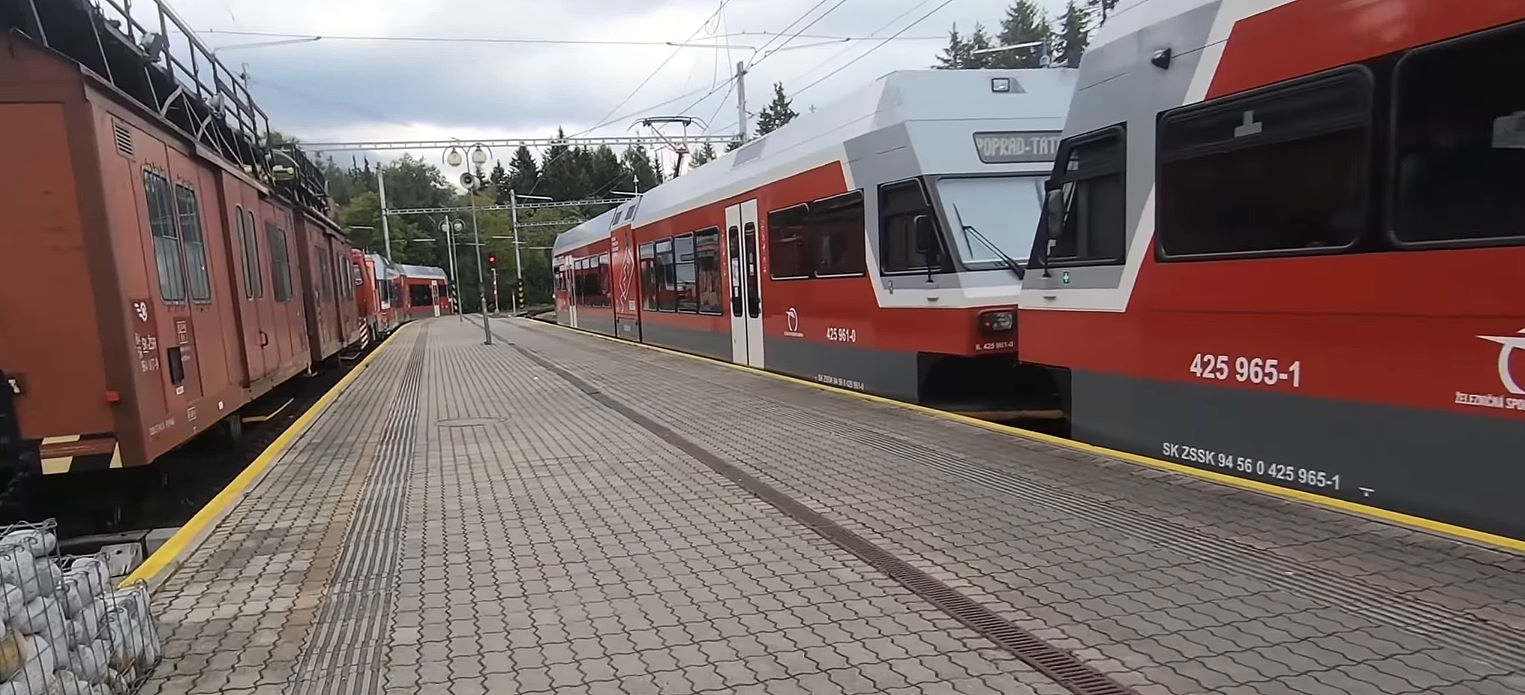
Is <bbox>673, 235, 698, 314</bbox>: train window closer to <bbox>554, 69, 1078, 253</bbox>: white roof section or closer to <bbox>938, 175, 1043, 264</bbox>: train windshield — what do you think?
<bbox>554, 69, 1078, 253</bbox>: white roof section

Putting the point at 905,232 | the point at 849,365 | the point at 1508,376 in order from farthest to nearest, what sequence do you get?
the point at 849,365, the point at 905,232, the point at 1508,376

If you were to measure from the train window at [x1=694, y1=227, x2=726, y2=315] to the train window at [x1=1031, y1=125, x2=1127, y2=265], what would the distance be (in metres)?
7.75

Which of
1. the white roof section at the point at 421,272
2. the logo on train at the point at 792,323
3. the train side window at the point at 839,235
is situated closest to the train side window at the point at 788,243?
the train side window at the point at 839,235

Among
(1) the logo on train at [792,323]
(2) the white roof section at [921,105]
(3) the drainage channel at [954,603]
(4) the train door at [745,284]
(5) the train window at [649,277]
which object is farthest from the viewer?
(5) the train window at [649,277]

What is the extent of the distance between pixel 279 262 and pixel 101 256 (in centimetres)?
663

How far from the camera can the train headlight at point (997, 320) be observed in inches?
312

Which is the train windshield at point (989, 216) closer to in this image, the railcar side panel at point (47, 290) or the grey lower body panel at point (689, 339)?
the grey lower body panel at point (689, 339)

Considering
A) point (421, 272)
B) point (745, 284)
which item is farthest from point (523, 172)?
point (745, 284)

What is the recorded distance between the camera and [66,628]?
304cm

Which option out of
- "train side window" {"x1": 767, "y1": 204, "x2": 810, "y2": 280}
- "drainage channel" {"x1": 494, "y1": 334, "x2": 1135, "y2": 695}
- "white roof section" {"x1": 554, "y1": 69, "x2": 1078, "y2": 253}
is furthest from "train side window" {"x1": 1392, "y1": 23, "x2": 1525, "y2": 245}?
"train side window" {"x1": 767, "y1": 204, "x2": 810, "y2": 280}

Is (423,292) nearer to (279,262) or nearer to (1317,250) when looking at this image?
(279,262)

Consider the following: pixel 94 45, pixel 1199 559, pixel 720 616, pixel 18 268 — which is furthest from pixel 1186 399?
pixel 94 45

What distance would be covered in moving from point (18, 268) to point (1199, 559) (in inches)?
276

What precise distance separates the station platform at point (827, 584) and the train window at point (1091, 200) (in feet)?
4.96
